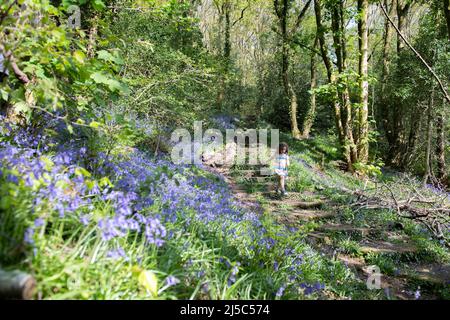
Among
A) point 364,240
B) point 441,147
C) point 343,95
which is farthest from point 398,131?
point 364,240

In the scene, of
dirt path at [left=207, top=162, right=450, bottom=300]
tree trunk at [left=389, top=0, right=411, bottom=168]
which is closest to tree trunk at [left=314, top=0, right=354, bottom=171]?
dirt path at [left=207, top=162, right=450, bottom=300]

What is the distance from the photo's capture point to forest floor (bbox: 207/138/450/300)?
4.90 m

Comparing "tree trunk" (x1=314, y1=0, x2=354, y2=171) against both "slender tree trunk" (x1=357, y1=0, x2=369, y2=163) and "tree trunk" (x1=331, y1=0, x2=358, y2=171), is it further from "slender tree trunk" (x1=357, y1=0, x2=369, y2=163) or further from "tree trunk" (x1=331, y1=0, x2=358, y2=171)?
"slender tree trunk" (x1=357, y1=0, x2=369, y2=163)

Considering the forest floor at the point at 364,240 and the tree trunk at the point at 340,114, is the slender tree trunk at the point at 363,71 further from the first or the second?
the forest floor at the point at 364,240

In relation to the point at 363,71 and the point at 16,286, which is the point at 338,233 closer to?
the point at 16,286

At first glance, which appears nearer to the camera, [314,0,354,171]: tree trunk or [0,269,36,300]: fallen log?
[0,269,36,300]: fallen log

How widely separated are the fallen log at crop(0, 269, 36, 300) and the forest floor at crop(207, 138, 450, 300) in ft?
8.92

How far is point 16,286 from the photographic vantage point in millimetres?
1733

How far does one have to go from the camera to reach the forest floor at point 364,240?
4898 millimetres

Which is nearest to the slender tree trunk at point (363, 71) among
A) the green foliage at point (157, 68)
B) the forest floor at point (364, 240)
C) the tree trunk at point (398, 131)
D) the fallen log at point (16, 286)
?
the forest floor at point (364, 240)

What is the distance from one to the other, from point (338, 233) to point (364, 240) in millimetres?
485

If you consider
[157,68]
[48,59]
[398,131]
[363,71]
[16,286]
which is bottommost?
[16,286]

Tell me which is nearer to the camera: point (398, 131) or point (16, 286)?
point (16, 286)

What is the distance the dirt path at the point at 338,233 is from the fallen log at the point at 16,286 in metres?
2.84
